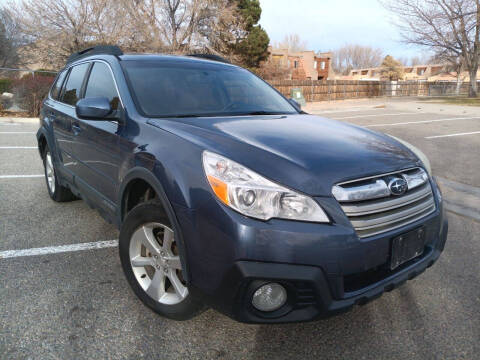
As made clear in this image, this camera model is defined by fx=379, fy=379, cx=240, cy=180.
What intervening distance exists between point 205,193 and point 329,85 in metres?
28.0

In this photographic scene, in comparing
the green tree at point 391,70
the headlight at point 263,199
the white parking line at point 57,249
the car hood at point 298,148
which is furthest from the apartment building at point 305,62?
the headlight at point 263,199

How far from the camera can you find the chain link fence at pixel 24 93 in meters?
15.2

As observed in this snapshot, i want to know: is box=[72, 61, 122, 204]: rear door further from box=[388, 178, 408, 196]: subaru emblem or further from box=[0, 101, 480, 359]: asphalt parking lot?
box=[388, 178, 408, 196]: subaru emblem

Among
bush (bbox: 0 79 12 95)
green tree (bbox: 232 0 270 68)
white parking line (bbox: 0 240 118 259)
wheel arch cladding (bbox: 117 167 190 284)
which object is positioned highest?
green tree (bbox: 232 0 270 68)

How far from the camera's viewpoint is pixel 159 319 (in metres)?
2.30

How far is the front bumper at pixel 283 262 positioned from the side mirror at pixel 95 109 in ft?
3.67

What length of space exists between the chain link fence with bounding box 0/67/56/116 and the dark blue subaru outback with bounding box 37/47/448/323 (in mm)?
14396

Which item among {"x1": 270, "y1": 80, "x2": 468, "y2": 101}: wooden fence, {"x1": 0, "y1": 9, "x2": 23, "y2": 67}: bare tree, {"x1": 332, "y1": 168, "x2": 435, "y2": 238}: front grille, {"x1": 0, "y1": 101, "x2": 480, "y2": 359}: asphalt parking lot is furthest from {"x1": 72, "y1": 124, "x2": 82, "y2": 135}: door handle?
{"x1": 0, "y1": 9, "x2": 23, "y2": 67}: bare tree

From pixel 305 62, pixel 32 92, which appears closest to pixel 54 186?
pixel 32 92

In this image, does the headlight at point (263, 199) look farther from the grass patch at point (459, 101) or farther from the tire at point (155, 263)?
the grass patch at point (459, 101)

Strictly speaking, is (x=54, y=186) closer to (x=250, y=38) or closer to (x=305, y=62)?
(x=250, y=38)

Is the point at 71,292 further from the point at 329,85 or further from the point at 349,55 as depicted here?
the point at 349,55

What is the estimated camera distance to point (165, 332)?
7.13ft

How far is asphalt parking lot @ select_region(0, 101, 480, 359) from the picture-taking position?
6.71 ft
